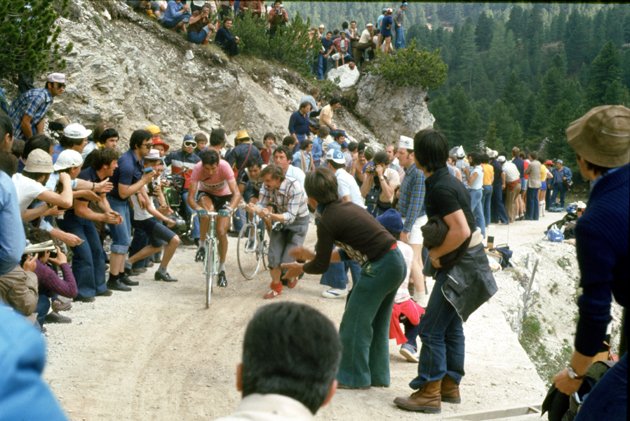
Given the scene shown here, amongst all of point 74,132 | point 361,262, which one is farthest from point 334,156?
point 74,132

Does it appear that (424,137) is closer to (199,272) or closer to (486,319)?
(486,319)

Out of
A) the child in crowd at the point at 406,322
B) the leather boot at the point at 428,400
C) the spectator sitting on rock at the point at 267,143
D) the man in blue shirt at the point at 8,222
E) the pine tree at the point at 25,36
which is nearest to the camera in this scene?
the man in blue shirt at the point at 8,222

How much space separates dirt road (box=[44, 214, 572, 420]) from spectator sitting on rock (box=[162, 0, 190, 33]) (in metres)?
11.4

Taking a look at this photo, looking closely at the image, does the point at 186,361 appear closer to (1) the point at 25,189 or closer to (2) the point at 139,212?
(1) the point at 25,189

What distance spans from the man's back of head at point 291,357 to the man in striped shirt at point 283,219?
5.97m

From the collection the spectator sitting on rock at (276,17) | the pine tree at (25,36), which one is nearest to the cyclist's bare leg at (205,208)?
the pine tree at (25,36)

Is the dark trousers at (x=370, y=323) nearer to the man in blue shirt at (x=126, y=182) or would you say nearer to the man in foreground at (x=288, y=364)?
the man in foreground at (x=288, y=364)

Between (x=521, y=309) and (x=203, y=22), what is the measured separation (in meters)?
12.7

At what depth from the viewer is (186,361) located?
221 inches

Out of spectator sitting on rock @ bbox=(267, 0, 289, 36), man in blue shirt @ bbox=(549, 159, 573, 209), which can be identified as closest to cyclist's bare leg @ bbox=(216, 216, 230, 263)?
spectator sitting on rock @ bbox=(267, 0, 289, 36)

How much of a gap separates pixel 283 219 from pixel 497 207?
1137cm

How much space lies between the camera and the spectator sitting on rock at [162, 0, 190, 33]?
1720 cm

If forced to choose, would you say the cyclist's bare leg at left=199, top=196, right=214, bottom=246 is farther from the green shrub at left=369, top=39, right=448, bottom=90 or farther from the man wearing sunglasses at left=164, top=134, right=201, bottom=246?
the green shrub at left=369, top=39, right=448, bottom=90

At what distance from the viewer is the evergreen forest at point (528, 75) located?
53031 millimetres
